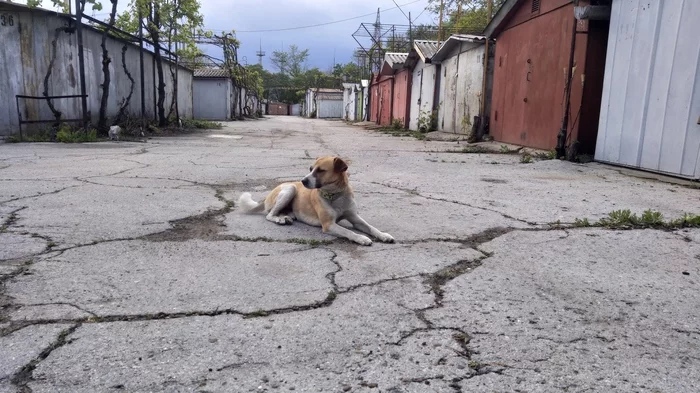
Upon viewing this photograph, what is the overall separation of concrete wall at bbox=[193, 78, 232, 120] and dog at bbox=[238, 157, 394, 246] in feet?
96.0

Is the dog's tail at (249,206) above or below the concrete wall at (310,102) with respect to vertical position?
below

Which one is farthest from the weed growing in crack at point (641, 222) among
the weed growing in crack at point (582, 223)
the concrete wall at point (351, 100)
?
the concrete wall at point (351, 100)

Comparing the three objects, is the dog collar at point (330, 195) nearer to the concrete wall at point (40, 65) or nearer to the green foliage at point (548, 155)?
the green foliage at point (548, 155)

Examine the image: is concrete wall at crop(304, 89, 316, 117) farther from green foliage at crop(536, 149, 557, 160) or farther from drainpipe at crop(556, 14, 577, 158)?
drainpipe at crop(556, 14, 577, 158)

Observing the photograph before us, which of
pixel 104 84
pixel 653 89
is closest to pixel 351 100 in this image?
pixel 104 84

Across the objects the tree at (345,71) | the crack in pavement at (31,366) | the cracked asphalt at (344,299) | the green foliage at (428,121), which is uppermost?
the tree at (345,71)

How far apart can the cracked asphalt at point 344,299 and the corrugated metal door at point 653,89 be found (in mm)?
1869

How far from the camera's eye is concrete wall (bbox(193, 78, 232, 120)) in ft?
103

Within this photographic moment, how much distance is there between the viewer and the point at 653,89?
6340 mm

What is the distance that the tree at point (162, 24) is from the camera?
47.5 ft

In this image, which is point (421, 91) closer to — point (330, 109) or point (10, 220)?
point (10, 220)

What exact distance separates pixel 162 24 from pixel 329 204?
14.7 meters

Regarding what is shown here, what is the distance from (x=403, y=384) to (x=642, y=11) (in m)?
7.03

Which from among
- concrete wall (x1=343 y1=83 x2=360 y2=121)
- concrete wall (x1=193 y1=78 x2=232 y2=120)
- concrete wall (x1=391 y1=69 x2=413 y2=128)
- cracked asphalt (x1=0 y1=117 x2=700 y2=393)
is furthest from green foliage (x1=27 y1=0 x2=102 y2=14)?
concrete wall (x1=343 y1=83 x2=360 y2=121)
